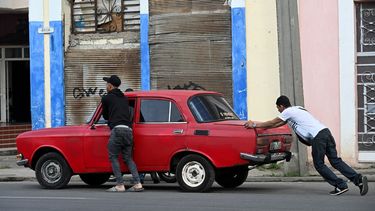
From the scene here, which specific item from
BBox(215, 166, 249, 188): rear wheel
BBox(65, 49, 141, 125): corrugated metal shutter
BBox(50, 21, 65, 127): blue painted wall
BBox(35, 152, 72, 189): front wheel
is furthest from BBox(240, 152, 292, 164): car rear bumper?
BBox(50, 21, 65, 127): blue painted wall

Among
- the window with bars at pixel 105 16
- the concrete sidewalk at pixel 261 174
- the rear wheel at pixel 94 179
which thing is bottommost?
the concrete sidewalk at pixel 261 174

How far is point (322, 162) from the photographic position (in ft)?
35.8

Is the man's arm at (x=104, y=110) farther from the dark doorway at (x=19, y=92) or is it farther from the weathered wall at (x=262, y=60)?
the dark doorway at (x=19, y=92)

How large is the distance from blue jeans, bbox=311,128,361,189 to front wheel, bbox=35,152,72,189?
4.33 metres

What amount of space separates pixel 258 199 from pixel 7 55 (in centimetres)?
1490

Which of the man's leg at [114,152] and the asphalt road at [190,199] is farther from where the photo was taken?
the man's leg at [114,152]

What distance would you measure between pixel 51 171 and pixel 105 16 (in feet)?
23.1

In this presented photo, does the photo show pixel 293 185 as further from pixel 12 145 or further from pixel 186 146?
pixel 12 145

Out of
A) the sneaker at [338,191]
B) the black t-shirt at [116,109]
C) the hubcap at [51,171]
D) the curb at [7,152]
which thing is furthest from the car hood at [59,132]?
the curb at [7,152]

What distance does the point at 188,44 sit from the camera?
672 inches

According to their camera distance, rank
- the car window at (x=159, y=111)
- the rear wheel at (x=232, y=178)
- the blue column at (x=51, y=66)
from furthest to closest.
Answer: the blue column at (x=51, y=66), the rear wheel at (x=232, y=178), the car window at (x=159, y=111)

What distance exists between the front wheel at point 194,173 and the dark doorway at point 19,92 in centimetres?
1320

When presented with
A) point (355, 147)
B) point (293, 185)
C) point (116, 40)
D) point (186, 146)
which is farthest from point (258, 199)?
point (116, 40)

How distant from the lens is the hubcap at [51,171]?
12.2m
